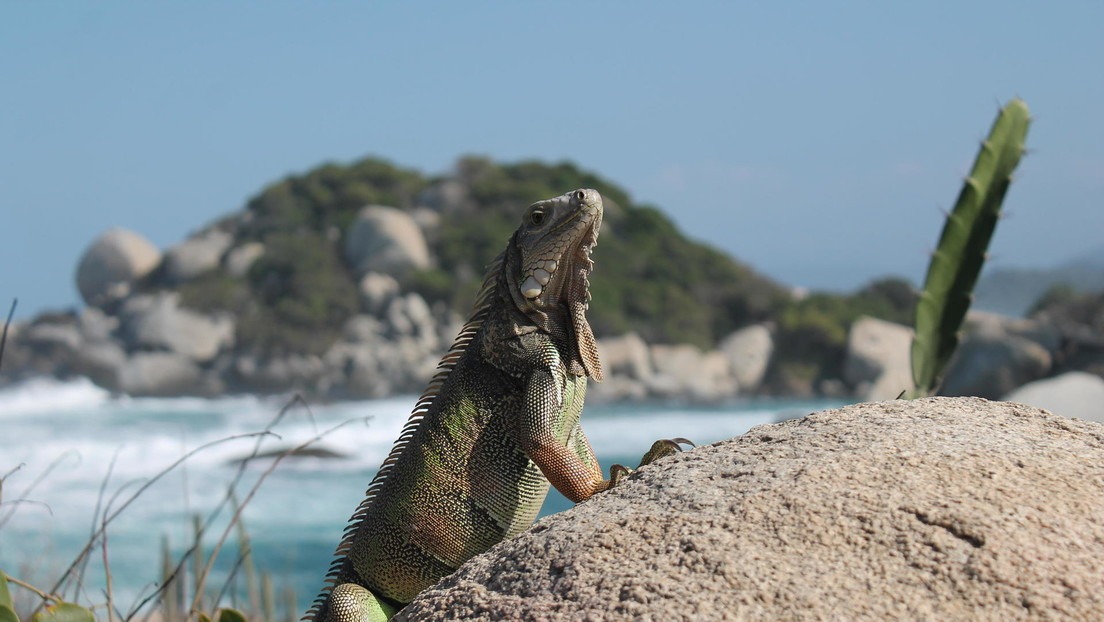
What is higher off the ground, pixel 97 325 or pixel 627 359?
pixel 627 359

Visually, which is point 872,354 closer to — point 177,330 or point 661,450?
point 177,330

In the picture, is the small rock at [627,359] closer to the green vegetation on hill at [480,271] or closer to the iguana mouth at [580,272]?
the green vegetation on hill at [480,271]

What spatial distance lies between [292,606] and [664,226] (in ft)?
178

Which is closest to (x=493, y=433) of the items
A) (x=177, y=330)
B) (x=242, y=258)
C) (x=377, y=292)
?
(x=377, y=292)

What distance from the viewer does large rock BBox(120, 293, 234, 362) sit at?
174 ft

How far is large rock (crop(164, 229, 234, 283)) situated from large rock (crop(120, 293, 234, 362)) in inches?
152

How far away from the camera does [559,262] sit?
3498 millimetres

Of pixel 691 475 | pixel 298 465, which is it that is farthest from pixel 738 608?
pixel 298 465

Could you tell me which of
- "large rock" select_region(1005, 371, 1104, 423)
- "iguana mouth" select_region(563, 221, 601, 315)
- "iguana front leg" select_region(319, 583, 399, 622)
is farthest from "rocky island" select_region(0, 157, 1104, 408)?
"iguana front leg" select_region(319, 583, 399, 622)

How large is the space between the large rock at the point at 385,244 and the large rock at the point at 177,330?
23.3 feet

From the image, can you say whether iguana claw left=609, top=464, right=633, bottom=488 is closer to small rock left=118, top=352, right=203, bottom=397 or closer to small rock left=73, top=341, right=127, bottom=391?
small rock left=118, top=352, right=203, bottom=397

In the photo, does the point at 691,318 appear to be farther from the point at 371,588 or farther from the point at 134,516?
the point at 371,588

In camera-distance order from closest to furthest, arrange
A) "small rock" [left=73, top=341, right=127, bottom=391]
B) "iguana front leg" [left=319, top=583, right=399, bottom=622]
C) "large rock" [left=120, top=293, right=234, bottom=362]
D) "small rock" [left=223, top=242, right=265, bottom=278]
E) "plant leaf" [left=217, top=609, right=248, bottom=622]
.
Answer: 1. "iguana front leg" [left=319, top=583, right=399, bottom=622]
2. "plant leaf" [left=217, top=609, right=248, bottom=622]
3. "small rock" [left=73, top=341, right=127, bottom=391]
4. "large rock" [left=120, top=293, right=234, bottom=362]
5. "small rock" [left=223, top=242, right=265, bottom=278]

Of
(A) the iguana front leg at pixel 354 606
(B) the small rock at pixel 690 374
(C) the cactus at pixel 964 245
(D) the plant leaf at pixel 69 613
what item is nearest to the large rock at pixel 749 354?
(B) the small rock at pixel 690 374
